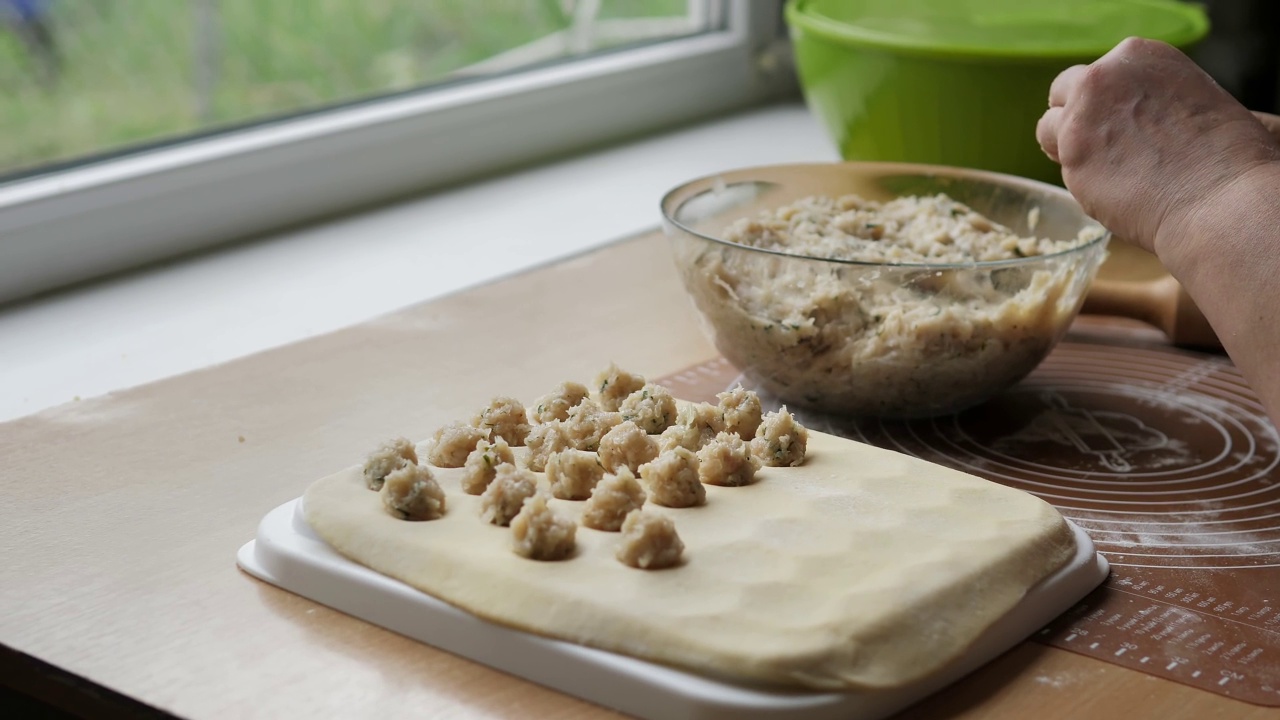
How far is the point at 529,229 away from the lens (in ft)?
4.96

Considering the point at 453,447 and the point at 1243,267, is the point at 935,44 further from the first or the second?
the point at 453,447

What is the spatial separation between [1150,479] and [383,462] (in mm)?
514

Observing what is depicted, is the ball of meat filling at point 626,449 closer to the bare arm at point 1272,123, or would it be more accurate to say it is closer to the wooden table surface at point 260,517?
the wooden table surface at point 260,517

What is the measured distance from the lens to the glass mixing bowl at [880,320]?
0.91 meters

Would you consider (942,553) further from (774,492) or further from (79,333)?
(79,333)

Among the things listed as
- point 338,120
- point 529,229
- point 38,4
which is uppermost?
point 38,4

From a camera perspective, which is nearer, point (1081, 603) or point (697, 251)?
point (1081, 603)

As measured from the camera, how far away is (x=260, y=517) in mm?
809

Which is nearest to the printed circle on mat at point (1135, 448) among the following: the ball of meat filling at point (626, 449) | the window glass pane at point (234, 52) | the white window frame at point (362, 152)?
the ball of meat filling at point (626, 449)

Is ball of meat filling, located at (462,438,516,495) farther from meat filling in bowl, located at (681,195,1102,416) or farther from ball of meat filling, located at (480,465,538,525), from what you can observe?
meat filling in bowl, located at (681,195,1102,416)

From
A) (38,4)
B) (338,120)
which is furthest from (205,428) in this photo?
(38,4)

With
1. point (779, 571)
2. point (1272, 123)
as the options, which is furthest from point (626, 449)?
point (1272, 123)

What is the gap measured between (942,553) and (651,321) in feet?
1.77

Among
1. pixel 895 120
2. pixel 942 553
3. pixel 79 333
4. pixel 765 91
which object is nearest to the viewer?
pixel 942 553
